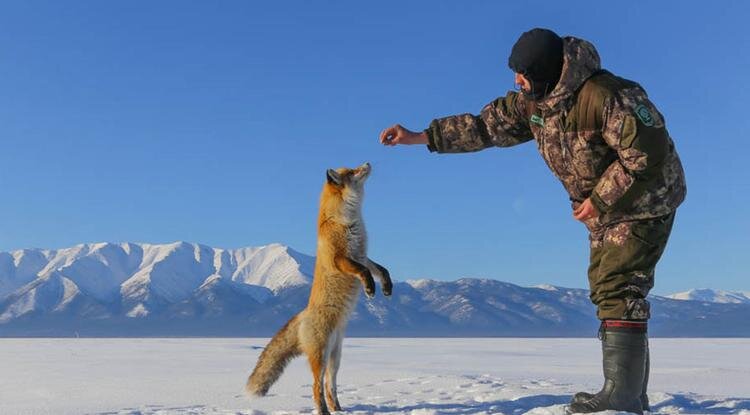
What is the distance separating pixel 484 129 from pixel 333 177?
134 cm

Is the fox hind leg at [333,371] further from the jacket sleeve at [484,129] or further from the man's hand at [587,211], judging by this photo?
the man's hand at [587,211]

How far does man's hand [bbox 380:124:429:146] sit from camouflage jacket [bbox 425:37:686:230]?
1014 millimetres

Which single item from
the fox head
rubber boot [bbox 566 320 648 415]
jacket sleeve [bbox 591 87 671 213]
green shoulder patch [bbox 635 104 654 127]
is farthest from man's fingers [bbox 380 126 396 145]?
rubber boot [bbox 566 320 648 415]

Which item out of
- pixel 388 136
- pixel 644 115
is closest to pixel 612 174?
pixel 644 115

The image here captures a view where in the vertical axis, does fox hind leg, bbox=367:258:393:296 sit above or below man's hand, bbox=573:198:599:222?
below

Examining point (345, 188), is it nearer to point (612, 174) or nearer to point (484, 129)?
point (484, 129)

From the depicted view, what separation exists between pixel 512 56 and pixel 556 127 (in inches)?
22.4

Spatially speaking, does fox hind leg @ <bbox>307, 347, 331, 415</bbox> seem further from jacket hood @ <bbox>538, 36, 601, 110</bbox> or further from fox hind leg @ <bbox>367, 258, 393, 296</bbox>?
jacket hood @ <bbox>538, 36, 601, 110</bbox>

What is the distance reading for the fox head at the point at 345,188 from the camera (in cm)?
609

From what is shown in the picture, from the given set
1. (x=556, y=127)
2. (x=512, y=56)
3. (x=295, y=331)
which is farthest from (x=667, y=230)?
(x=295, y=331)

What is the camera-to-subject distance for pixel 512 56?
481 centimetres

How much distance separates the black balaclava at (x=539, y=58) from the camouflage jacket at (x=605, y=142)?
0.30 ft

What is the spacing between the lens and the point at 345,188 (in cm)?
612

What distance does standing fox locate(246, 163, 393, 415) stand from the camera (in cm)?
568
